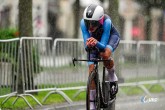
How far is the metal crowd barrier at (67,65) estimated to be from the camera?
15.8 m

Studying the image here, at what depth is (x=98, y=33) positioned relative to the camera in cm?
1220

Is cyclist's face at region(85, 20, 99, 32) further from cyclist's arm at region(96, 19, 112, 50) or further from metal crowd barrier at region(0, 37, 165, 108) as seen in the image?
metal crowd barrier at region(0, 37, 165, 108)

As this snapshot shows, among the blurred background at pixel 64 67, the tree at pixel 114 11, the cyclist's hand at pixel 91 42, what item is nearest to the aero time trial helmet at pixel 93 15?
the cyclist's hand at pixel 91 42

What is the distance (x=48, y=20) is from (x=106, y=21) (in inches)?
1948

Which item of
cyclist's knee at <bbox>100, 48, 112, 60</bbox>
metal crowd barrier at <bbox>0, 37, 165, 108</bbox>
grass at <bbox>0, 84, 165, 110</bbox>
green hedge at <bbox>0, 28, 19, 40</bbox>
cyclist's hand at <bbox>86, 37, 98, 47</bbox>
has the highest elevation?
cyclist's hand at <bbox>86, 37, 98, 47</bbox>

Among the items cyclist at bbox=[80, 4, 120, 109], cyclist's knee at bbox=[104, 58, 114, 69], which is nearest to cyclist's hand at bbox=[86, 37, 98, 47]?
cyclist at bbox=[80, 4, 120, 109]

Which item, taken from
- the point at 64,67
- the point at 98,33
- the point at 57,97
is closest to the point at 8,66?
the point at 57,97

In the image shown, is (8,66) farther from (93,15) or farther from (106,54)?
(93,15)

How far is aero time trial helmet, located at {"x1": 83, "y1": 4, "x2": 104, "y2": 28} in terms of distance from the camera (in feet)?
38.9

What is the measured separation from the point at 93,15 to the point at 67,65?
19.7 feet

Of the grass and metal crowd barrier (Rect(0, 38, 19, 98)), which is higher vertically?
metal crowd barrier (Rect(0, 38, 19, 98))

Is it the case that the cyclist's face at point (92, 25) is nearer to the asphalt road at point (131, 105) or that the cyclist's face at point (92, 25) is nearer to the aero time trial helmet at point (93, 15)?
the aero time trial helmet at point (93, 15)

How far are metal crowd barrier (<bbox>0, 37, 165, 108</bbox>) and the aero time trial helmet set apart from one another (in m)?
3.04

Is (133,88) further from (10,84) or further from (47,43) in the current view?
(10,84)
